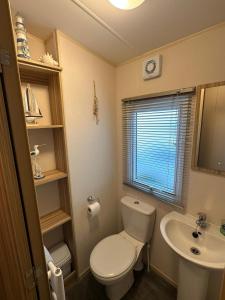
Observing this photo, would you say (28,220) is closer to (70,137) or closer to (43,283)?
(43,283)

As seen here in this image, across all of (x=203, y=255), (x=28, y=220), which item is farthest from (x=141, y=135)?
(x=28, y=220)

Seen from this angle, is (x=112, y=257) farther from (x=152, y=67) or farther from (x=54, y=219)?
(x=152, y=67)

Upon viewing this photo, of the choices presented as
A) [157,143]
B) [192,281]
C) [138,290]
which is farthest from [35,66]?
[138,290]

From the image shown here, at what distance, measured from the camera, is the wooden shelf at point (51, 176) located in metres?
1.31

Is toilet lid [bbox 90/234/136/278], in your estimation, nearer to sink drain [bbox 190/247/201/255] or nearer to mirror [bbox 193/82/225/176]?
sink drain [bbox 190/247/201/255]

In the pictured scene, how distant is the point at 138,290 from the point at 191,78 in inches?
82.6

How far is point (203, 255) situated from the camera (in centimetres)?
124

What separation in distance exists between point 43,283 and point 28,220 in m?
0.36

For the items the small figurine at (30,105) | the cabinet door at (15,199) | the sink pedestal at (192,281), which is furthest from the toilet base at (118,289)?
the small figurine at (30,105)

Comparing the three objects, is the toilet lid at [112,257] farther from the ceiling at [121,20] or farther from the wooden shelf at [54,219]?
the ceiling at [121,20]

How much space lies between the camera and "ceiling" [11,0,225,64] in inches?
40.1

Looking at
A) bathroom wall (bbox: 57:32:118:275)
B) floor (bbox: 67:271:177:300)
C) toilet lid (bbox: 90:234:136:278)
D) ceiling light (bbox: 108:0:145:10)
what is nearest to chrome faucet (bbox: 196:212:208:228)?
toilet lid (bbox: 90:234:136:278)

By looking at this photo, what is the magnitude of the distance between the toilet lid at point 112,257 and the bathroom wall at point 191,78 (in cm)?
38

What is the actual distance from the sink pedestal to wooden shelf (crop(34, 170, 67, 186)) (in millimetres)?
1221
